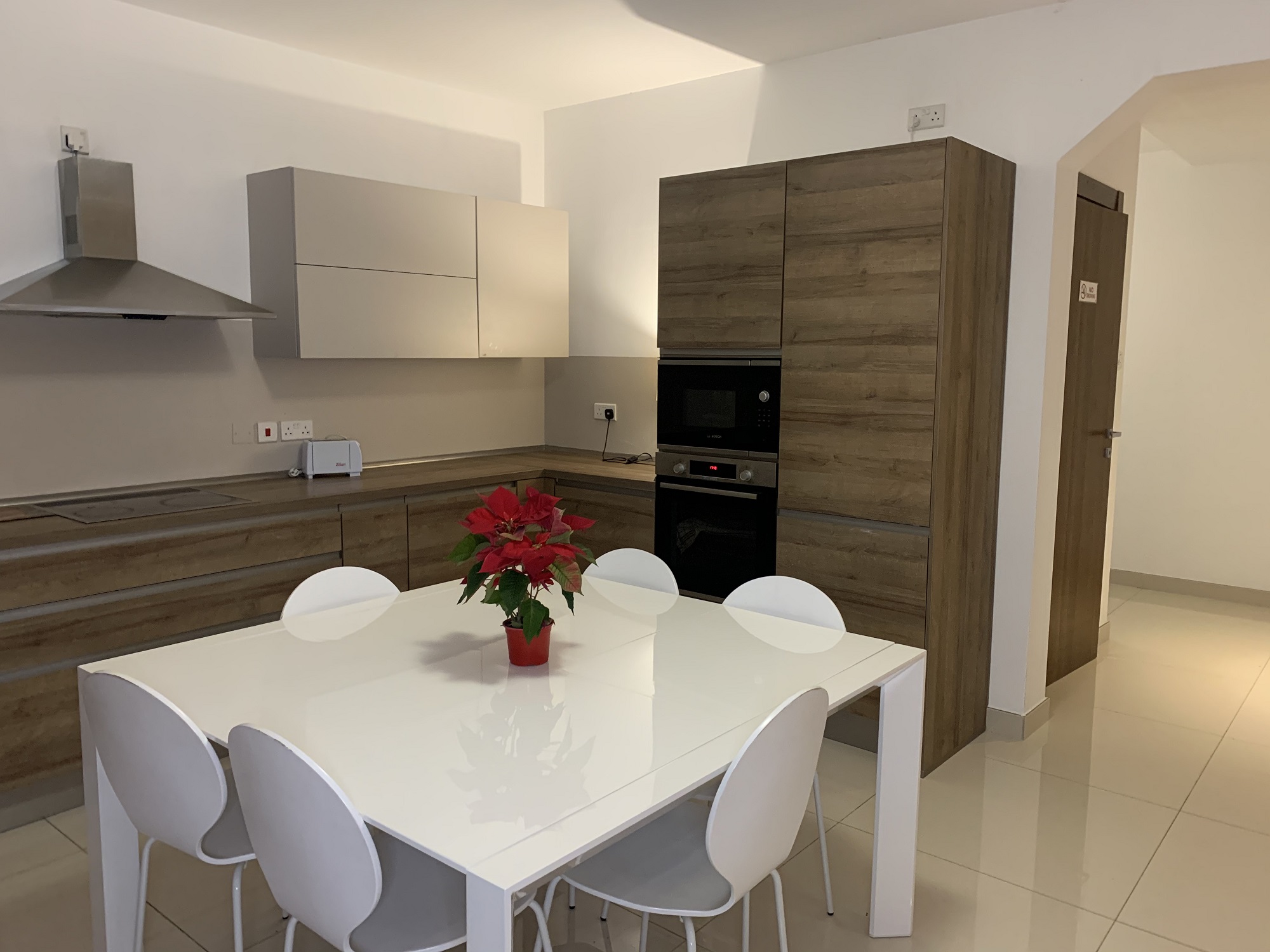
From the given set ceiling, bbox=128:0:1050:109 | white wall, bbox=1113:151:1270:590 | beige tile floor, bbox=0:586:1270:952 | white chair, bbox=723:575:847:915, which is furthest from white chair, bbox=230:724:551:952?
white wall, bbox=1113:151:1270:590

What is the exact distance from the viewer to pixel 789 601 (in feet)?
8.80

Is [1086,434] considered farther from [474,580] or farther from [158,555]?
[158,555]

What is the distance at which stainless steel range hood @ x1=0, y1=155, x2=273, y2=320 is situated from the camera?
3.16 m

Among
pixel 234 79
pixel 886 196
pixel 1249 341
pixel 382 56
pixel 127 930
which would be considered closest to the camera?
pixel 127 930

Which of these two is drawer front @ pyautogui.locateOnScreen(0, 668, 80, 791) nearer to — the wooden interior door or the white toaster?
the white toaster

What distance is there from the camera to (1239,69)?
10.2 feet

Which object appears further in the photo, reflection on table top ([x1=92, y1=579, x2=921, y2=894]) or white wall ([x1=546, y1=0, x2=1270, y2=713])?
white wall ([x1=546, y1=0, x2=1270, y2=713])

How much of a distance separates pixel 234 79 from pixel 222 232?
0.62 meters

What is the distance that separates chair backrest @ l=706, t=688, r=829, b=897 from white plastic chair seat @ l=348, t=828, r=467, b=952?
0.46m

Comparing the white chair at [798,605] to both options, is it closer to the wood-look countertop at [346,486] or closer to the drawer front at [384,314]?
the wood-look countertop at [346,486]

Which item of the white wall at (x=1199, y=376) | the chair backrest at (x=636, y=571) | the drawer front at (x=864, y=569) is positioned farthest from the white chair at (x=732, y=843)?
the white wall at (x=1199, y=376)

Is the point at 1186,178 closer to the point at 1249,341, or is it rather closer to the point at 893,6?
the point at 1249,341

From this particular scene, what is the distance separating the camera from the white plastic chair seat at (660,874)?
5.84ft

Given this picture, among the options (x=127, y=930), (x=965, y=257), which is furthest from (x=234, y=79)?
(x=127, y=930)
